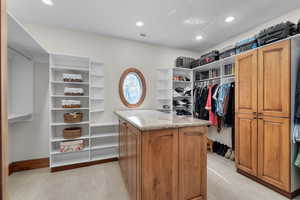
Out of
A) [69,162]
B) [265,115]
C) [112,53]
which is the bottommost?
[69,162]

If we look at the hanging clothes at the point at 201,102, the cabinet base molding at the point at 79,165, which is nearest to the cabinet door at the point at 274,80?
the hanging clothes at the point at 201,102

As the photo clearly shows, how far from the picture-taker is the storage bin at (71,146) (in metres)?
2.52

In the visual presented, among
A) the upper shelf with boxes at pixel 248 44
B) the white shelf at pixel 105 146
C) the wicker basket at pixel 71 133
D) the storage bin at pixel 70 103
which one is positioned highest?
the upper shelf with boxes at pixel 248 44

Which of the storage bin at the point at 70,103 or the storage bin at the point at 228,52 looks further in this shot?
the storage bin at the point at 228,52

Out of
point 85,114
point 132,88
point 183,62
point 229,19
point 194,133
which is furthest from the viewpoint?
point 183,62

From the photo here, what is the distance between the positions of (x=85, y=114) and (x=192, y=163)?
238cm

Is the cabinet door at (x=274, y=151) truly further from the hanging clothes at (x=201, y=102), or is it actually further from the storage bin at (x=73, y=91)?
the storage bin at (x=73, y=91)

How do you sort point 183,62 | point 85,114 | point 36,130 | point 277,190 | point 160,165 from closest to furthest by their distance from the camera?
point 160,165 < point 277,190 < point 36,130 < point 85,114 < point 183,62

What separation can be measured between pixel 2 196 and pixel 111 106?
2635 millimetres

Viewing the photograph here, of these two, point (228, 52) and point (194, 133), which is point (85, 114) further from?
point (228, 52)

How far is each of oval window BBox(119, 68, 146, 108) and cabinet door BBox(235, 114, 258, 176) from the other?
2.14 meters

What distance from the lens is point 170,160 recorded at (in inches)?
55.6

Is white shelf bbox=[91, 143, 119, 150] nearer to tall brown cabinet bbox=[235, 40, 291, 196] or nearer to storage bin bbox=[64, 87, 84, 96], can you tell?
storage bin bbox=[64, 87, 84, 96]

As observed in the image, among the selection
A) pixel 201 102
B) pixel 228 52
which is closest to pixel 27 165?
pixel 201 102
